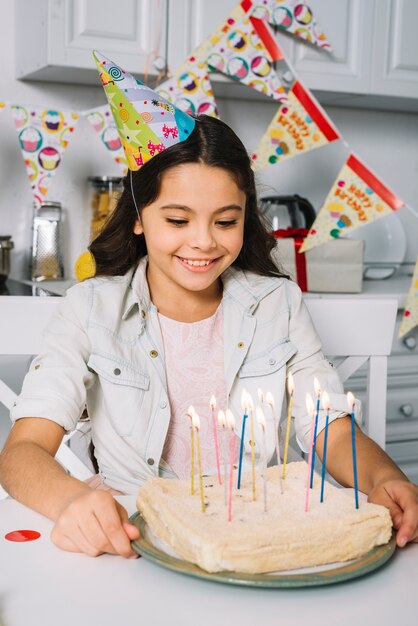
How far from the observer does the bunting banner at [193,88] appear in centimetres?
229

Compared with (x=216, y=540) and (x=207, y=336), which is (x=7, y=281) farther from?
(x=216, y=540)

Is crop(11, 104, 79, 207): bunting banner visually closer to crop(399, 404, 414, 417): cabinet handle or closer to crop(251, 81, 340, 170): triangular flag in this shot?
crop(251, 81, 340, 170): triangular flag

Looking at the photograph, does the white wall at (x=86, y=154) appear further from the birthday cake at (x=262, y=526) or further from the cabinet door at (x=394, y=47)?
the birthday cake at (x=262, y=526)

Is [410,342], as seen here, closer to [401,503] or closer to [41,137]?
[41,137]

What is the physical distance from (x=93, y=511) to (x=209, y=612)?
0.19 meters

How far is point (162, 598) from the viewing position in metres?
0.68

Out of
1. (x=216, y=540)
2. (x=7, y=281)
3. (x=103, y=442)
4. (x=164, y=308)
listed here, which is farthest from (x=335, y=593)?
(x=7, y=281)

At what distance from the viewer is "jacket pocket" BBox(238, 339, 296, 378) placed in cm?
134

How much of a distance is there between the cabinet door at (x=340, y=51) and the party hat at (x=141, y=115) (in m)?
1.34

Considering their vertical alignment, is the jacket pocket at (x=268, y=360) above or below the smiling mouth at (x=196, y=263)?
below

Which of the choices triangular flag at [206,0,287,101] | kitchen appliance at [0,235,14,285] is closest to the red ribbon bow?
triangular flag at [206,0,287,101]

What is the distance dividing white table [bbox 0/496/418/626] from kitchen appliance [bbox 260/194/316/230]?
2001 millimetres

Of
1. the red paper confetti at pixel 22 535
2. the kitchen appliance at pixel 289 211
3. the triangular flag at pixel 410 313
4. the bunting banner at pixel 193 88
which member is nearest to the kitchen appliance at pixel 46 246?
the bunting banner at pixel 193 88

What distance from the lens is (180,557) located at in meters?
0.73
